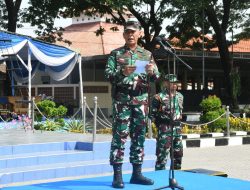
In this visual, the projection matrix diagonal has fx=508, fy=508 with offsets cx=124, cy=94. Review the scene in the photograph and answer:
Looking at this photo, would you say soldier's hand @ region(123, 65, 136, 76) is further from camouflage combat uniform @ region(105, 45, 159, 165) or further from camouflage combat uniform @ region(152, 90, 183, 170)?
camouflage combat uniform @ region(152, 90, 183, 170)

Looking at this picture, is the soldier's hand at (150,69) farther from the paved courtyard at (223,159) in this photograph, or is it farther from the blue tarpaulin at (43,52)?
the blue tarpaulin at (43,52)

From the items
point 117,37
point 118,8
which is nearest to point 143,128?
point 118,8

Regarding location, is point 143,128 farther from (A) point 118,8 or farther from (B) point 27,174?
(A) point 118,8

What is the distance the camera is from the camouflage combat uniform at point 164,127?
5.88 metres

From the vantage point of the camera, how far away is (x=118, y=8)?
18156mm

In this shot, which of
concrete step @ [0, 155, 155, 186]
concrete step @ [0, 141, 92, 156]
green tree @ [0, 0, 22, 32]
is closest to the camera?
concrete step @ [0, 155, 155, 186]

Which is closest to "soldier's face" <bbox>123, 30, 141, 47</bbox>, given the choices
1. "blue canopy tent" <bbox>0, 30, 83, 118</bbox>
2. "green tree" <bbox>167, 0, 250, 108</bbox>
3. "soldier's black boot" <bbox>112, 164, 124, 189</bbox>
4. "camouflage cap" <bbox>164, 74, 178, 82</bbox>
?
"camouflage cap" <bbox>164, 74, 178, 82</bbox>

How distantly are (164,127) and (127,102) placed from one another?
128cm

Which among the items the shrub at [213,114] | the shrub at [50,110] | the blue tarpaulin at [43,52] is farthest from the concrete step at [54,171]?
the blue tarpaulin at [43,52]

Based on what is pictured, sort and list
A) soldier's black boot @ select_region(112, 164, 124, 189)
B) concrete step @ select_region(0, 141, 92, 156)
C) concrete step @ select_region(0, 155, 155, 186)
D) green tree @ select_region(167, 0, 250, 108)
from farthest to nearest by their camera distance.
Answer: green tree @ select_region(167, 0, 250, 108)
concrete step @ select_region(0, 141, 92, 156)
concrete step @ select_region(0, 155, 155, 186)
soldier's black boot @ select_region(112, 164, 124, 189)

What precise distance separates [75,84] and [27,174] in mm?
15892

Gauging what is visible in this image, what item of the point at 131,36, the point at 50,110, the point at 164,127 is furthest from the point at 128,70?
the point at 50,110

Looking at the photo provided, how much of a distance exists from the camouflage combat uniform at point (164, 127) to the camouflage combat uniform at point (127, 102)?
40.3 inches

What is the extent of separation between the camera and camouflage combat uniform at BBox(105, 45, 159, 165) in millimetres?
4758
